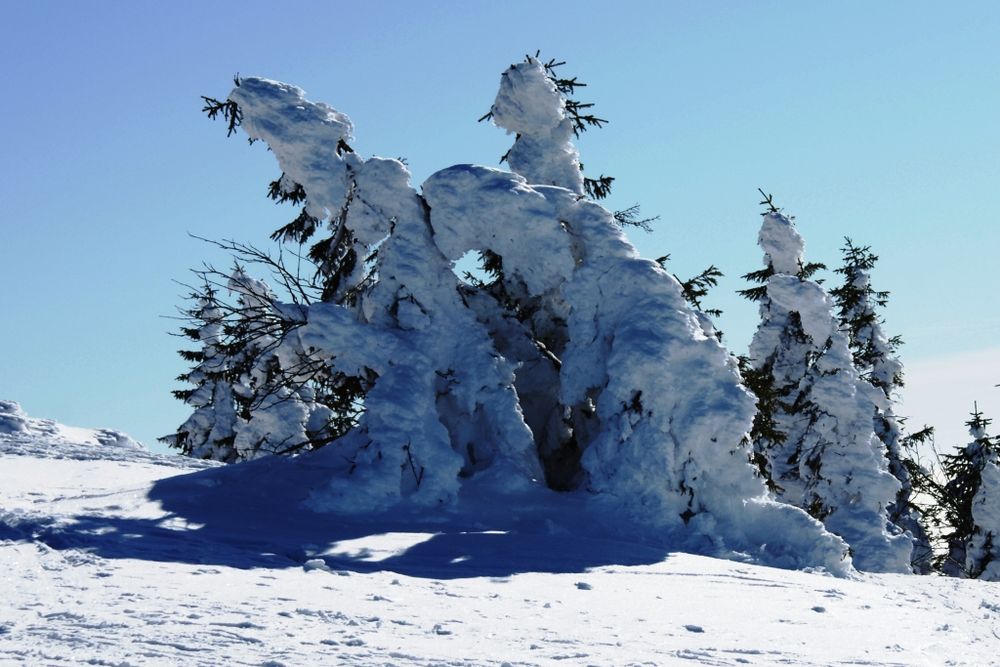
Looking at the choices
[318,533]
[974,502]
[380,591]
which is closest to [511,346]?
[318,533]

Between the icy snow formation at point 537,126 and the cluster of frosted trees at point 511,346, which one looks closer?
the cluster of frosted trees at point 511,346

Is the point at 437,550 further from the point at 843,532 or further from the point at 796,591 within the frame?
the point at 843,532

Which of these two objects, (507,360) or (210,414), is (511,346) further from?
(210,414)

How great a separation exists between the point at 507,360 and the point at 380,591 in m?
6.95

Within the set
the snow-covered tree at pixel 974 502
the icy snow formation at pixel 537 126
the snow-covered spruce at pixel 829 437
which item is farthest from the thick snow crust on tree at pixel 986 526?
the icy snow formation at pixel 537 126

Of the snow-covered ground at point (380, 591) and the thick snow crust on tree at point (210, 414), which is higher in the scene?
the thick snow crust on tree at point (210, 414)

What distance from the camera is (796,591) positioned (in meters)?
11.4

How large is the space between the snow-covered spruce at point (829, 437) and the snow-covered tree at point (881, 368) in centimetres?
251

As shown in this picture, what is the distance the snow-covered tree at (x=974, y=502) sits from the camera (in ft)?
84.1

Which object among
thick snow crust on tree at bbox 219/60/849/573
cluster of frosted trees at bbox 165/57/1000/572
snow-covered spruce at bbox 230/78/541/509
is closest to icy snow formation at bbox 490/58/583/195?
cluster of frosted trees at bbox 165/57/1000/572

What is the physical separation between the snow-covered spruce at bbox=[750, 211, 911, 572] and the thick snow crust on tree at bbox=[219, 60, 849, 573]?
5234 mm

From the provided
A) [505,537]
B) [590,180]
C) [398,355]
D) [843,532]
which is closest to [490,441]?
[398,355]

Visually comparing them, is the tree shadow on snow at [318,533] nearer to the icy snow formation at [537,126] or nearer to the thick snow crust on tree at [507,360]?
the thick snow crust on tree at [507,360]

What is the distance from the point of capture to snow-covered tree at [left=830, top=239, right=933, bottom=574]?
2803cm
